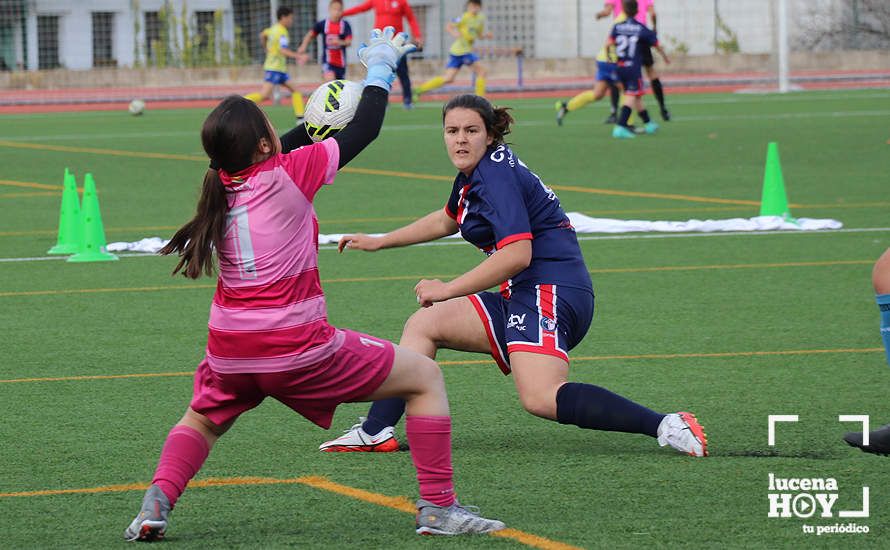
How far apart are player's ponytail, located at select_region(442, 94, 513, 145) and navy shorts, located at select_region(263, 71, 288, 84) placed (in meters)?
23.9

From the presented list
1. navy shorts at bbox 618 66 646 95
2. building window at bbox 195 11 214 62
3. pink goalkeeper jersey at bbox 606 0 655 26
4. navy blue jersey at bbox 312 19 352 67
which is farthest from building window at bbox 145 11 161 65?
navy shorts at bbox 618 66 646 95

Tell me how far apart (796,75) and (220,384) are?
135 feet

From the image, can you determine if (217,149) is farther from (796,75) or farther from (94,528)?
(796,75)

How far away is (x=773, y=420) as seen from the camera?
22.0ft

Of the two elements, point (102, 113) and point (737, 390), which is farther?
point (102, 113)

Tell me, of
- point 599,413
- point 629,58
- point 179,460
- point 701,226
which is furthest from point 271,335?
point 629,58

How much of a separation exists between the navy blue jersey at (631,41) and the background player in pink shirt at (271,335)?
18.6 metres

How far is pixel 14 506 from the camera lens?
5.69 m

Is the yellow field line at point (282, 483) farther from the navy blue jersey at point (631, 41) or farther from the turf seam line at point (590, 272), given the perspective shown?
the navy blue jersey at point (631, 41)

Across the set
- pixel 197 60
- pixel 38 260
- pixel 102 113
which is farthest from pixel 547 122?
pixel 197 60

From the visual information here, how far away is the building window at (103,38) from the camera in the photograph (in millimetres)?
51188

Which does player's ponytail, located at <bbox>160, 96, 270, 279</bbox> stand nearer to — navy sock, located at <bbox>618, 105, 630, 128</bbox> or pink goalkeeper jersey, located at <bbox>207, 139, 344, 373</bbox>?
pink goalkeeper jersey, located at <bbox>207, 139, 344, 373</bbox>

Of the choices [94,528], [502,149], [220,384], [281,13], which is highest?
[281,13]

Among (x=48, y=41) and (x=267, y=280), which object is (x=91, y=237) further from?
(x=48, y=41)
